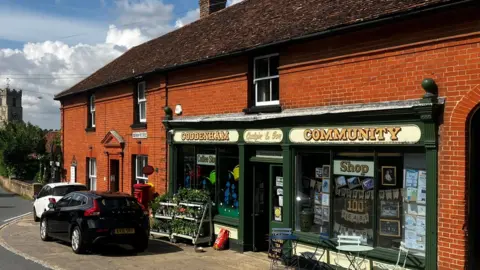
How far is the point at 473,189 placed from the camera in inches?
306

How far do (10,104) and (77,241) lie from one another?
100m

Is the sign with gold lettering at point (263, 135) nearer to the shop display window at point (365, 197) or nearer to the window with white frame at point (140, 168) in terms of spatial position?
the shop display window at point (365, 197)

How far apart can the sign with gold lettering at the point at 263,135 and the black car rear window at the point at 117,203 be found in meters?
3.14

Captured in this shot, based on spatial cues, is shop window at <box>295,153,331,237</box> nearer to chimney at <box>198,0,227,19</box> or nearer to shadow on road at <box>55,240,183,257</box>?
shadow on road at <box>55,240,183,257</box>

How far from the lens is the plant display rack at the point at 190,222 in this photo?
12.7 m

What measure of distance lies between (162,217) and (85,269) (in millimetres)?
3674

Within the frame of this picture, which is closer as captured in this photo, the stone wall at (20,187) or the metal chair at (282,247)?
the metal chair at (282,247)

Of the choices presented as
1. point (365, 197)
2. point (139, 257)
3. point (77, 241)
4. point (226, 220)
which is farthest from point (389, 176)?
point (77, 241)

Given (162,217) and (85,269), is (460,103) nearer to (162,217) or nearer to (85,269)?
(85,269)

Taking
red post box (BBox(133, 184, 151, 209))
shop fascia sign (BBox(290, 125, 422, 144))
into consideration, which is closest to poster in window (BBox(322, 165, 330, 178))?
shop fascia sign (BBox(290, 125, 422, 144))

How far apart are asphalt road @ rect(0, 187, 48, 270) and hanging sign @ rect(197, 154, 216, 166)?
4905mm

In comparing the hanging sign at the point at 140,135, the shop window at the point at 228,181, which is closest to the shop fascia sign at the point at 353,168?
the shop window at the point at 228,181

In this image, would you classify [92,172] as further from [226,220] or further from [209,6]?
[226,220]

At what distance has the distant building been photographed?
100062mm
